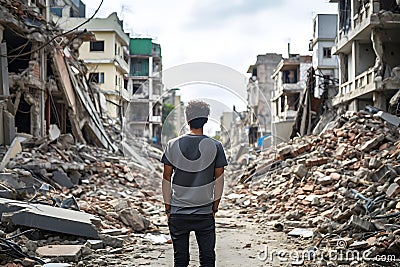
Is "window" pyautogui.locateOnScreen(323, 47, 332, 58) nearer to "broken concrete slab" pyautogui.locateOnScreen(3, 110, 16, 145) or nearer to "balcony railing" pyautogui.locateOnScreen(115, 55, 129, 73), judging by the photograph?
"balcony railing" pyautogui.locateOnScreen(115, 55, 129, 73)

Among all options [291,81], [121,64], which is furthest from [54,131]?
[291,81]

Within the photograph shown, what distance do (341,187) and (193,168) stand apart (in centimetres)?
662

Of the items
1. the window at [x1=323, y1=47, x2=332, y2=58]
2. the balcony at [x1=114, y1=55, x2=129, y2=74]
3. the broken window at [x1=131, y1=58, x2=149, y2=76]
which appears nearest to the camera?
the window at [x1=323, y1=47, x2=332, y2=58]

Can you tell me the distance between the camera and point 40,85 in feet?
52.4

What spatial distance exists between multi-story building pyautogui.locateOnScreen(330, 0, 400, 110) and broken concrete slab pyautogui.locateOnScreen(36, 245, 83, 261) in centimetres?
1246

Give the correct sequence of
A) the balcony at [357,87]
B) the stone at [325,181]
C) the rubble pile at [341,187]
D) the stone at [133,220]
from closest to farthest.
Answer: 1. the rubble pile at [341,187]
2. the stone at [133,220]
3. the stone at [325,181]
4. the balcony at [357,87]

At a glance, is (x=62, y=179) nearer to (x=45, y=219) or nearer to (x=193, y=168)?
(x=45, y=219)

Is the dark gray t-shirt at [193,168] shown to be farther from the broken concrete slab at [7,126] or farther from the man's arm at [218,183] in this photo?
the broken concrete slab at [7,126]

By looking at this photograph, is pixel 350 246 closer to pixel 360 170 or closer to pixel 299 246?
pixel 299 246

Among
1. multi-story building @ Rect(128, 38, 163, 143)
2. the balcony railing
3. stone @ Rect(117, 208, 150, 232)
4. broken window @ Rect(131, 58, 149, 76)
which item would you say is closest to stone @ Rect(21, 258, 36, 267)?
stone @ Rect(117, 208, 150, 232)

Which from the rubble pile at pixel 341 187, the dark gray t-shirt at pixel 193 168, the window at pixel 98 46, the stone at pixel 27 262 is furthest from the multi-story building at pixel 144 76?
the dark gray t-shirt at pixel 193 168

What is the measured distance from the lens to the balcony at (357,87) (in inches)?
646

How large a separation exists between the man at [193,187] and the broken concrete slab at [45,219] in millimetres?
2702

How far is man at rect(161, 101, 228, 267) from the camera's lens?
3.85m
